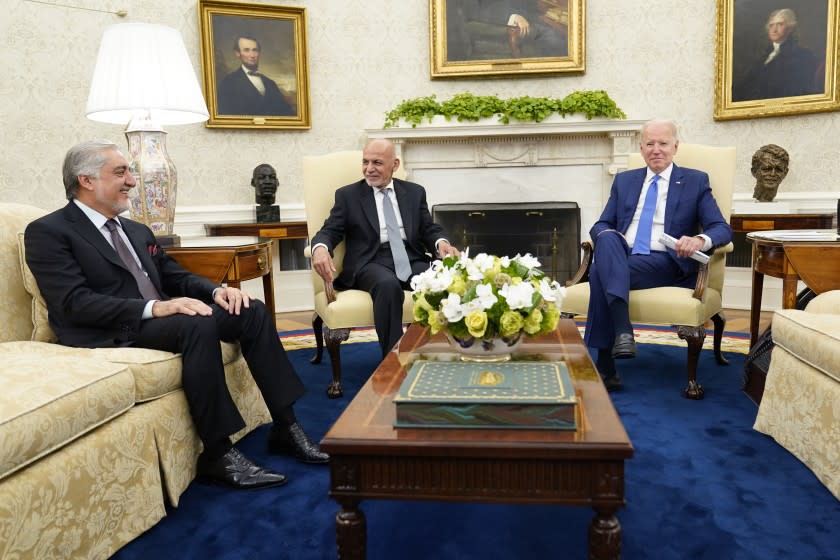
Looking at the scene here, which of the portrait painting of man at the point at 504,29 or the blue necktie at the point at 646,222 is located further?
the portrait painting of man at the point at 504,29

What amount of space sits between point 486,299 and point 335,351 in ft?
5.19

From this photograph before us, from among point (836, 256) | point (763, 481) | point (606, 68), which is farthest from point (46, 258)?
point (606, 68)

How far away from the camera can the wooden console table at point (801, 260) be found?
3064mm

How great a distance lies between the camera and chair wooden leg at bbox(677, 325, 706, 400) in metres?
3.17

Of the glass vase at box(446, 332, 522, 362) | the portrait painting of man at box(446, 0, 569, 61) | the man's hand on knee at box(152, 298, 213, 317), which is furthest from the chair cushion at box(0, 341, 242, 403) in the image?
the portrait painting of man at box(446, 0, 569, 61)

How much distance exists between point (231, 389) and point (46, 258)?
86cm

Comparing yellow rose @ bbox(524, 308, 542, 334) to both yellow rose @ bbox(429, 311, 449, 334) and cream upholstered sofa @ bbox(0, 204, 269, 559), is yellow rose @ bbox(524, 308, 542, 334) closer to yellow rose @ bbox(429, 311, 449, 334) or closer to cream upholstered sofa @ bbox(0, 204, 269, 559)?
yellow rose @ bbox(429, 311, 449, 334)

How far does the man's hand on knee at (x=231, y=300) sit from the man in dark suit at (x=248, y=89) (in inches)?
138

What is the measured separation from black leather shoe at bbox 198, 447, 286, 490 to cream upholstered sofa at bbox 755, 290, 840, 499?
6.20ft

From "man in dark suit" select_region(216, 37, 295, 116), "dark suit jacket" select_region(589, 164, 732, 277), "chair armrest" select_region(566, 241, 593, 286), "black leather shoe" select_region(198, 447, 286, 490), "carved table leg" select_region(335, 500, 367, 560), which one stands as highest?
"man in dark suit" select_region(216, 37, 295, 116)

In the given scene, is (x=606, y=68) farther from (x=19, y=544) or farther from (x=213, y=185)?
(x=19, y=544)

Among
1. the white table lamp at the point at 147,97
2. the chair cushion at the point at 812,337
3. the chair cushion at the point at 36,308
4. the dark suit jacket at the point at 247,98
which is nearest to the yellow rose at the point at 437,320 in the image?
the chair cushion at the point at 812,337

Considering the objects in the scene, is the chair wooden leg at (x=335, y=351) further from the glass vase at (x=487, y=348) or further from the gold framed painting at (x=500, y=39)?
the gold framed painting at (x=500, y=39)

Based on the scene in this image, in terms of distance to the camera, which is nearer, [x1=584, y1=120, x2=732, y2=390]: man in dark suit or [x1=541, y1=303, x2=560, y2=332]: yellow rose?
[x1=541, y1=303, x2=560, y2=332]: yellow rose
